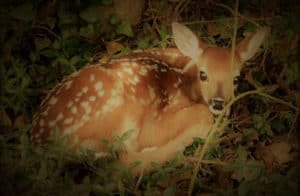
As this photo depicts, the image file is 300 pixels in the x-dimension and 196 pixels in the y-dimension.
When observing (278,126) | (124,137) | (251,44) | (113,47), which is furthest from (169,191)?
(113,47)

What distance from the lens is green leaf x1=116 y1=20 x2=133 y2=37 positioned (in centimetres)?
431

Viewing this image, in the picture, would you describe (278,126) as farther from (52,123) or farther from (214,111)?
(52,123)

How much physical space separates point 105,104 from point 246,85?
1349mm

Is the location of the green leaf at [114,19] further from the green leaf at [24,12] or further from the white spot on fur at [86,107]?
the white spot on fur at [86,107]

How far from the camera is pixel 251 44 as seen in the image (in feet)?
11.6

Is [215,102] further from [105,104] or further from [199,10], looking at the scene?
[199,10]

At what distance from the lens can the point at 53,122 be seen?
10.6ft

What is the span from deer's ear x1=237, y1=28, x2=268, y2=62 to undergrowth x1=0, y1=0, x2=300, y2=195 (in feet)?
0.53

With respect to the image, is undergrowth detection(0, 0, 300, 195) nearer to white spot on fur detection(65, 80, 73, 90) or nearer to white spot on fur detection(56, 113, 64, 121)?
white spot on fur detection(56, 113, 64, 121)

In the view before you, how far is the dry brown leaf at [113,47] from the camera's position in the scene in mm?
4273

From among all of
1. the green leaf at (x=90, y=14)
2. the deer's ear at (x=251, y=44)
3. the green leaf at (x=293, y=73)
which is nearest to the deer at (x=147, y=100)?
the deer's ear at (x=251, y=44)

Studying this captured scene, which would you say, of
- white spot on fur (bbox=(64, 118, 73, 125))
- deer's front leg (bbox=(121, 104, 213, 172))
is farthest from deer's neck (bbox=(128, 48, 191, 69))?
white spot on fur (bbox=(64, 118, 73, 125))

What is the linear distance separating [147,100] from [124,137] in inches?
20.7

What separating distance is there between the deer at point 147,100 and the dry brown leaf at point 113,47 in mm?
456
